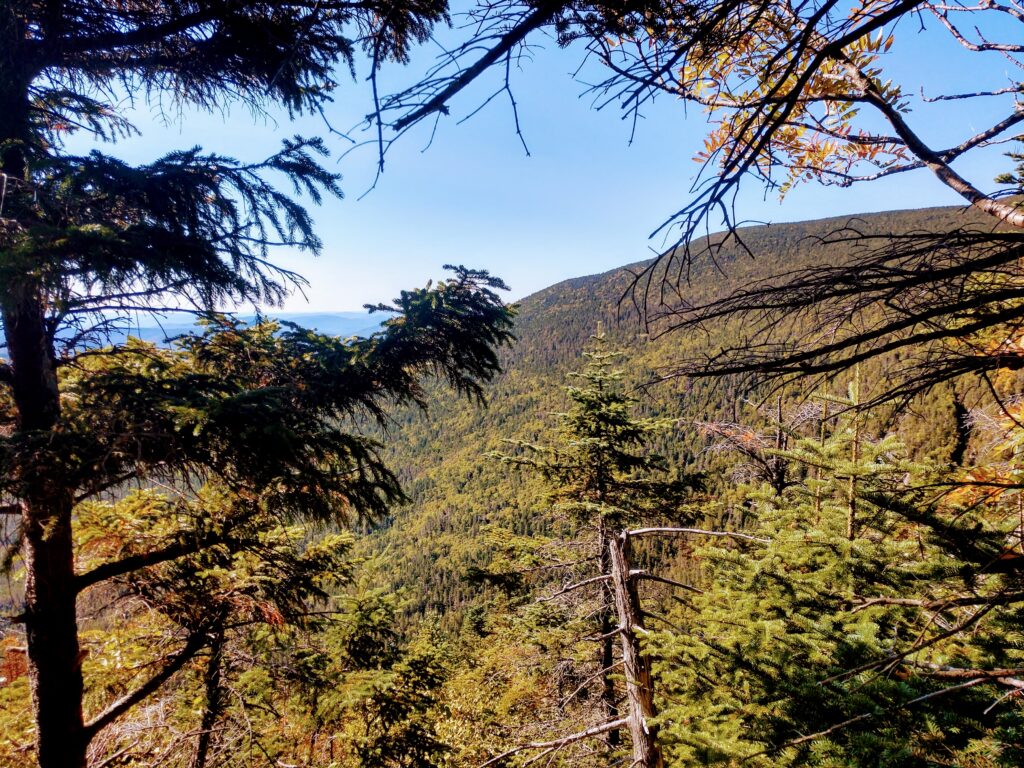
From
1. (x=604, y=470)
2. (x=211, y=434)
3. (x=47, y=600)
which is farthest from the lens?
(x=604, y=470)

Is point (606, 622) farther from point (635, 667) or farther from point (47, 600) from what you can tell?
point (47, 600)

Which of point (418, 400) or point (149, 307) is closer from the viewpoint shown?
point (149, 307)

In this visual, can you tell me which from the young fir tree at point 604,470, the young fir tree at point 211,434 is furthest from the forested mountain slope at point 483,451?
the young fir tree at point 211,434

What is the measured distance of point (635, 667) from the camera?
4.68 metres

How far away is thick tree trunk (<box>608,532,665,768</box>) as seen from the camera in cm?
441

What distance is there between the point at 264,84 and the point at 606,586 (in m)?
7.89

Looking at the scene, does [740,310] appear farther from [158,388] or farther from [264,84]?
[264,84]

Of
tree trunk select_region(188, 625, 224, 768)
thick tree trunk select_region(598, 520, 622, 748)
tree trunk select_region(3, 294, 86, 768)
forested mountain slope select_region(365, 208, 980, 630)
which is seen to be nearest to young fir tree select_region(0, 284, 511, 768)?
tree trunk select_region(3, 294, 86, 768)

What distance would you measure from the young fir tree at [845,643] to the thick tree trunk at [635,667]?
329 millimetres

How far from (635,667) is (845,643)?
2.04m

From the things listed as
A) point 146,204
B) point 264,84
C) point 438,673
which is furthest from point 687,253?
point 438,673

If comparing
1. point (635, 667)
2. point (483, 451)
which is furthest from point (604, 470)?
point (483, 451)

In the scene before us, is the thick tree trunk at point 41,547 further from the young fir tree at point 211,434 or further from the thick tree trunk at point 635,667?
the thick tree trunk at point 635,667

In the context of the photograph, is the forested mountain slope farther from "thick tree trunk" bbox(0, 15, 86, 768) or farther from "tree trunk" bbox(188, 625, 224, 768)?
"thick tree trunk" bbox(0, 15, 86, 768)
